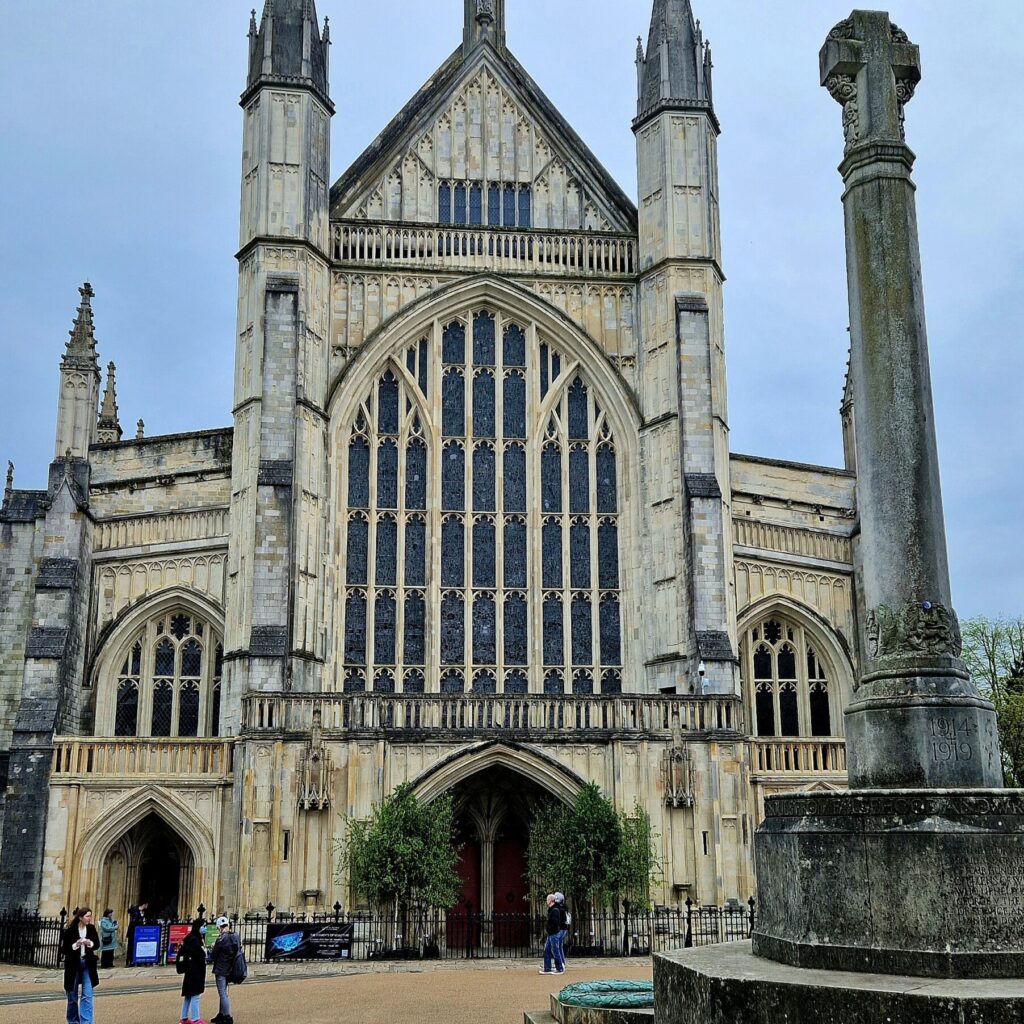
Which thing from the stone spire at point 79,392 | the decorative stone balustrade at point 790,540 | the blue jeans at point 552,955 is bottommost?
the blue jeans at point 552,955

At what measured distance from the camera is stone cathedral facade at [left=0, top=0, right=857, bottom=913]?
2642 cm

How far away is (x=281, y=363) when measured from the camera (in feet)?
96.0

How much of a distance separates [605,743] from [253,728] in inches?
271

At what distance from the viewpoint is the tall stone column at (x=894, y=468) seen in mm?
8812

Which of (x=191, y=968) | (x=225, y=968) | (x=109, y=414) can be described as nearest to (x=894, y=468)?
(x=191, y=968)

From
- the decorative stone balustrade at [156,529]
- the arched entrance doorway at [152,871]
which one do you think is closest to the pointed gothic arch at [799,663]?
the decorative stone balustrade at [156,529]

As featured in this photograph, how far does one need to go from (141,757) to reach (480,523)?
9.32m

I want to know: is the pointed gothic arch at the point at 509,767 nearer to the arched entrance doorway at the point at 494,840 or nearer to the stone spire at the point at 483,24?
the arched entrance doorway at the point at 494,840

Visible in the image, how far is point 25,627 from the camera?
31797mm

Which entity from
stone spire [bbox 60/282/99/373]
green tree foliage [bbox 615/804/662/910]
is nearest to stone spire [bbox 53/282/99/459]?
stone spire [bbox 60/282/99/373]

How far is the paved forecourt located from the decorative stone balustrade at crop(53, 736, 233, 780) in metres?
4.95

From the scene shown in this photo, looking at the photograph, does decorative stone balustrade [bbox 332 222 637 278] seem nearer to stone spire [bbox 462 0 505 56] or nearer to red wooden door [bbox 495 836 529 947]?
stone spire [bbox 462 0 505 56]

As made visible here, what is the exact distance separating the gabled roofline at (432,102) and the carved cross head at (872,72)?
22.9 meters

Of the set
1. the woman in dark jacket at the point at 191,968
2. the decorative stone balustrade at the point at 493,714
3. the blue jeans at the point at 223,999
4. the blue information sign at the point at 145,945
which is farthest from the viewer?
the decorative stone balustrade at the point at 493,714
